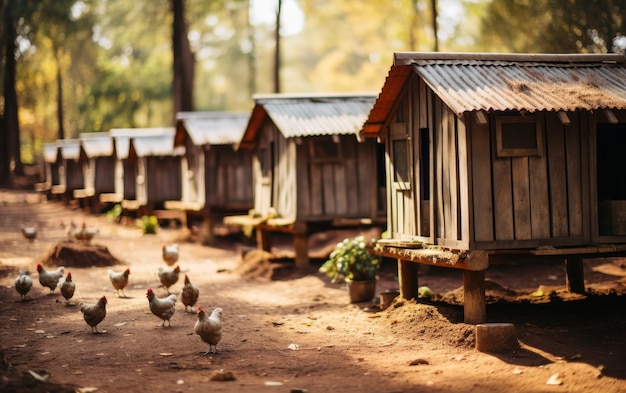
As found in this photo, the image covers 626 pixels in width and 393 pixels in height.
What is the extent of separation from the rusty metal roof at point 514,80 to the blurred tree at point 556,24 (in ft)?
45.5

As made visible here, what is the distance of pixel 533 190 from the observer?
36.5 feet

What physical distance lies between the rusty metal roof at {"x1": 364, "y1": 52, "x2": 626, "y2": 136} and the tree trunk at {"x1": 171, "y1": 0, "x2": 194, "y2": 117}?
23.4 meters

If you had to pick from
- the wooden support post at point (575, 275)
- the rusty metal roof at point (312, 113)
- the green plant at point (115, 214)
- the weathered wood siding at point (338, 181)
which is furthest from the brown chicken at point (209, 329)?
the green plant at point (115, 214)

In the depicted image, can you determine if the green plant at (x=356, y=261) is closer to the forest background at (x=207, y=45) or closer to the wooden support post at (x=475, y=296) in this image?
the wooden support post at (x=475, y=296)

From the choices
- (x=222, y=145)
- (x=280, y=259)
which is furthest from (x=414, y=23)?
(x=280, y=259)

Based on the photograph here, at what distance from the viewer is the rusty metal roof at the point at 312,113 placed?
18344 millimetres

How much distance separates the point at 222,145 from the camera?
25.4 m

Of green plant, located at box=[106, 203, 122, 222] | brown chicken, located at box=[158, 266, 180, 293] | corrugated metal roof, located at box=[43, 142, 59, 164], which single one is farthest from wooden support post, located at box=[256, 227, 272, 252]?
corrugated metal roof, located at box=[43, 142, 59, 164]

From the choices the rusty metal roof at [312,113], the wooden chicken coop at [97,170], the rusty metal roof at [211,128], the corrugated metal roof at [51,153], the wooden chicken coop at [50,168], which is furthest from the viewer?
the wooden chicken coop at [50,168]

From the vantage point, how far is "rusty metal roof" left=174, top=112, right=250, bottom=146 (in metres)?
24.9

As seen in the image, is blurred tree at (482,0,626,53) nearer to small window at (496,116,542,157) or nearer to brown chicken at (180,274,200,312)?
small window at (496,116,542,157)

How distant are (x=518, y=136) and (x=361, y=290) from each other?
492 cm

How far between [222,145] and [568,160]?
1552 cm

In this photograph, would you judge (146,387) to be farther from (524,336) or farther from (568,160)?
(568,160)
